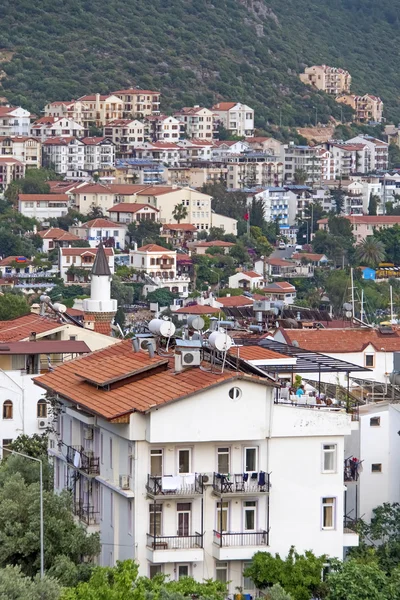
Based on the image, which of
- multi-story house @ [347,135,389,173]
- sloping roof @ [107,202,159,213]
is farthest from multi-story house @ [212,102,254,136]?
sloping roof @ [107,202,159,213]

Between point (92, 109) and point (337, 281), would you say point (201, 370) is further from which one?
point (92, 109)

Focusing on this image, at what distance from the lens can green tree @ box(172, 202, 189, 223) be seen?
136 meters

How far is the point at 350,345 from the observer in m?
42.9

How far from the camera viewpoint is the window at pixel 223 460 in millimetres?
25031

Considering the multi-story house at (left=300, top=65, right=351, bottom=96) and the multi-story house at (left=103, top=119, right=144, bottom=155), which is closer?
the multi-story house at (left=103, top=119, right=144, bottom=155)

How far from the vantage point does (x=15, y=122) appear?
152000 millimetres

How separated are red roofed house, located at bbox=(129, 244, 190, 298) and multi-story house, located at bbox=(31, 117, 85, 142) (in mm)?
31014

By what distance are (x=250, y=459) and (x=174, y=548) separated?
4.97ft

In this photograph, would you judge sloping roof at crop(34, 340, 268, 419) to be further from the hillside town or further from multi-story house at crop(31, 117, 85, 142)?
multi-story house at crop(31, 117, 85, 142)

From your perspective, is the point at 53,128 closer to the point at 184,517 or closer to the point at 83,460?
the point at 83,460

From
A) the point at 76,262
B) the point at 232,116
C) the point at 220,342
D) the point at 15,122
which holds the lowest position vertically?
the point at 76,262

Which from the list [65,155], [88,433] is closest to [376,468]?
[88,433]

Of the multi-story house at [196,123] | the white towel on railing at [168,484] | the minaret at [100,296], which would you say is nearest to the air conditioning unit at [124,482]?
the white towel on railing at [168,484]

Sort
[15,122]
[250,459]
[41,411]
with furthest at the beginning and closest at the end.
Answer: [15,122], [41,411], [250,459]
